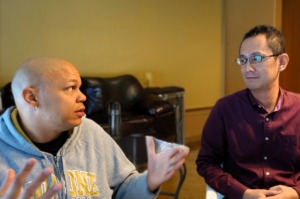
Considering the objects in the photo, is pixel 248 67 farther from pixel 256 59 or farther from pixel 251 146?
pixel 251 146

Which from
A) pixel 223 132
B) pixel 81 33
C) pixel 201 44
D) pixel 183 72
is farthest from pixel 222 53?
pixel 223 132

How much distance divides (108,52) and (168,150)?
371cm

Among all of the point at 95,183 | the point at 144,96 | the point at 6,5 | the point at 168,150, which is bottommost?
the point at 144,96

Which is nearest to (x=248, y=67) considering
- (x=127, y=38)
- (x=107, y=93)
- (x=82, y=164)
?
(x=82, y=164)

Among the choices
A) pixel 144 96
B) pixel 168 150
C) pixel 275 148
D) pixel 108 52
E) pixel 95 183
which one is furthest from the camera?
pixel 108 52

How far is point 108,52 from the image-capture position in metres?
4.72

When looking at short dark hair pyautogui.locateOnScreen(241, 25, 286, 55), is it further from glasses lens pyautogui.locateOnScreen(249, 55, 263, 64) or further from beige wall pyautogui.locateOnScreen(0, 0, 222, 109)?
beige wall pyautogui.locateOnScreen(0, 0, 222, 109)

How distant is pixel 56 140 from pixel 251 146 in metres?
0.85

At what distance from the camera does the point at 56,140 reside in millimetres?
1274

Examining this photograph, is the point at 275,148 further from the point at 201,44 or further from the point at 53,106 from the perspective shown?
the point at 201,44

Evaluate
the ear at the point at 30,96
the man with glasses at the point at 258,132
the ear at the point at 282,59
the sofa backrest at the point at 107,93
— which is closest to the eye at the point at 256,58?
the man with glasses at the point at 258,132

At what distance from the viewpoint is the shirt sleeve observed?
61.3 inches

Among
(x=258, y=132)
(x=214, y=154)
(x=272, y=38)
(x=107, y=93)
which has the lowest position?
(x=107, y=93)

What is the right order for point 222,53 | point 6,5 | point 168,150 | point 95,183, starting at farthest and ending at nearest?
1. point 222,53
2. point 6,5
3. point 95,183
4. point 168,150
